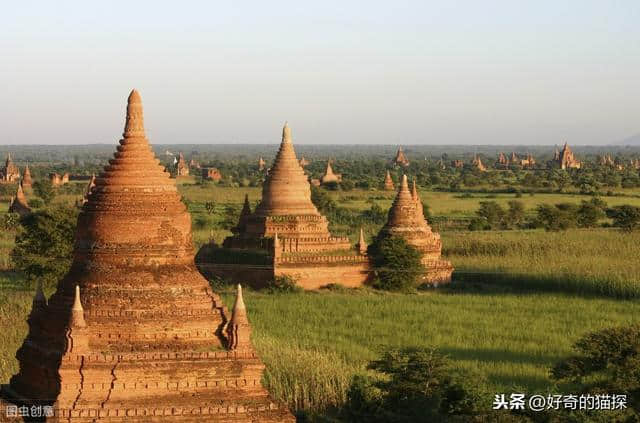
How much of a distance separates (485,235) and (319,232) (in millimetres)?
18948

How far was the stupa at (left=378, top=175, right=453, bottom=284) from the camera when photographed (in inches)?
1486

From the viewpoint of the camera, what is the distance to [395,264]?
118 ft

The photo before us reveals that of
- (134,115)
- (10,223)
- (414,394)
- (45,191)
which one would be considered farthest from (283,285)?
(45,191)

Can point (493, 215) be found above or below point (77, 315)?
below

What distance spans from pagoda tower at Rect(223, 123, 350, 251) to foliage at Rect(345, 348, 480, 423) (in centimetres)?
1582

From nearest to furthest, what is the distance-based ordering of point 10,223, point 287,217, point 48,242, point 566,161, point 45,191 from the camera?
point 287,217 → point 48,242 → point 10,223 → point 45,191 → point 566,161

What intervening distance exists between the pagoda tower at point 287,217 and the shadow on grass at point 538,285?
4575 millimetres

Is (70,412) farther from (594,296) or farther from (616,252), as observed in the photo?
(616,252)

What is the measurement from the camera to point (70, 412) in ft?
48.6

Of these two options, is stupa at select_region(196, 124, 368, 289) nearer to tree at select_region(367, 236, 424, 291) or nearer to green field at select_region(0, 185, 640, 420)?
tree at select_region(367, 236, 424, 291)

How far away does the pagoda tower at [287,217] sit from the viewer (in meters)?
35.4

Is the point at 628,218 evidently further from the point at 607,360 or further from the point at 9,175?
the point at 9,175

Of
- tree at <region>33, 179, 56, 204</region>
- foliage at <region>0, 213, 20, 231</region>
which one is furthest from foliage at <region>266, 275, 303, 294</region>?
tree at <region>33, 179, 56, 204</region>

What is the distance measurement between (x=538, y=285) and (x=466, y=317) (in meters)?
8.24
